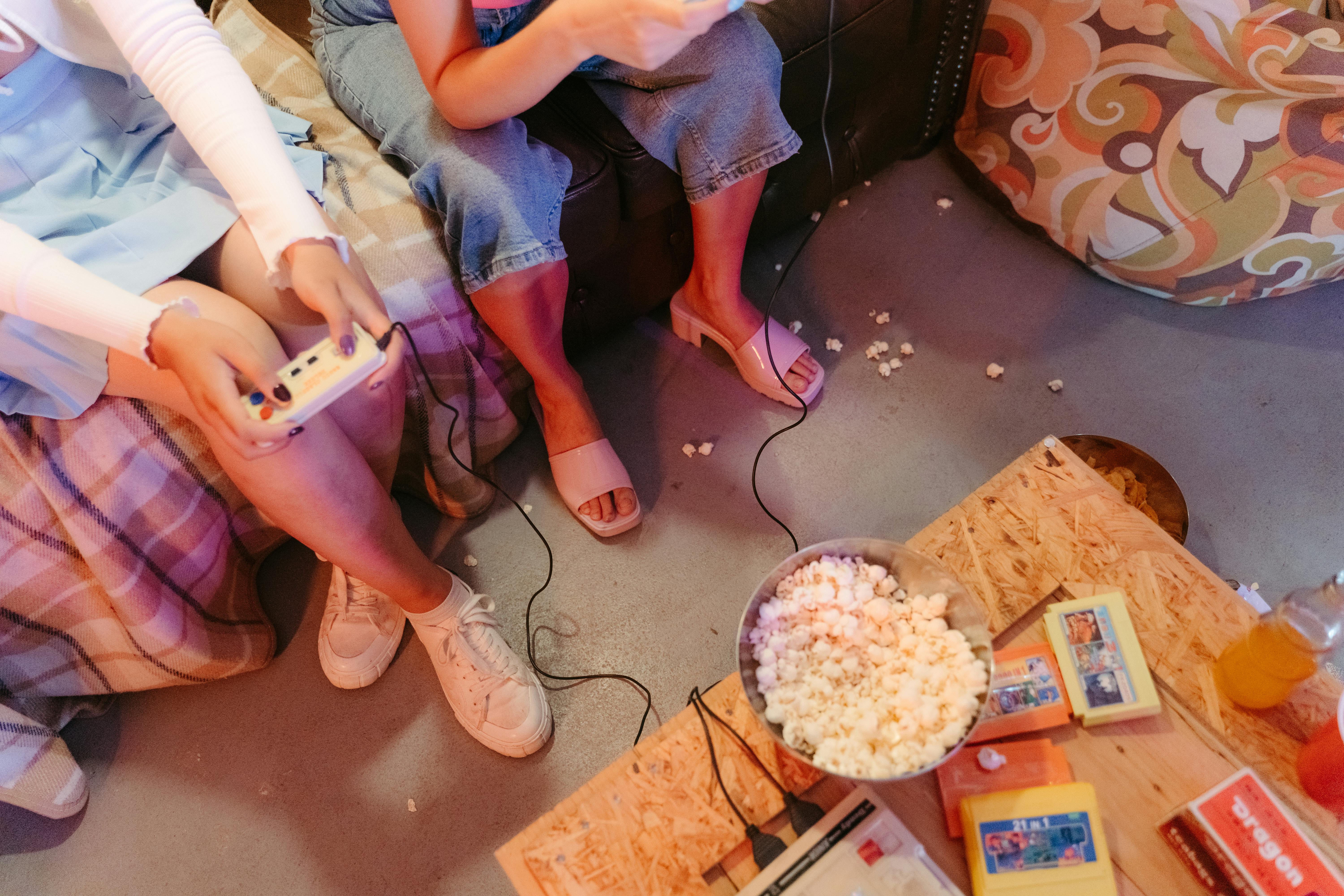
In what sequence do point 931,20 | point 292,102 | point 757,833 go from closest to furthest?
point 757,833
point 292,102
point 931,20

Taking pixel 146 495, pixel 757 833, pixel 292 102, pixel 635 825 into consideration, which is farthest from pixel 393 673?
pixel 292 102

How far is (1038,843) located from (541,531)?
894 mm

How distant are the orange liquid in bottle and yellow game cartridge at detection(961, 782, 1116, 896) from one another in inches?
7.8

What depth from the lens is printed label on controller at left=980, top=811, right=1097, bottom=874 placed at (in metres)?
0.73

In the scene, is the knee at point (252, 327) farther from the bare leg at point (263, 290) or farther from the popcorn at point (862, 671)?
the popcorn at point (862, 671)

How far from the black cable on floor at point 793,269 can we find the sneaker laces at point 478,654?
1.67 ft

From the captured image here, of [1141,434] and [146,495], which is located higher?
[146,495]

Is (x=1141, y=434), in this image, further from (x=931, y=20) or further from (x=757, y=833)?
(x=757, y=833)

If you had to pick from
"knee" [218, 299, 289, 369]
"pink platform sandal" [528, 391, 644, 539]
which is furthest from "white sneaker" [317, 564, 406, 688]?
"knee" [218, 299, 289, 369]

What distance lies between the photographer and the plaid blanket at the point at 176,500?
39.8 inches

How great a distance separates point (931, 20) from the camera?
1.39m

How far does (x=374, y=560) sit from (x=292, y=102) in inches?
30.3

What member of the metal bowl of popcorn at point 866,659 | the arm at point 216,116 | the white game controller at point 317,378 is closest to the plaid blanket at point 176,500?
the arm at point 216,116

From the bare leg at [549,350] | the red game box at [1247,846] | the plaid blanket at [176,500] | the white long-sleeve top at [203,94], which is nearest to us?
the red game box at [1247,846]
